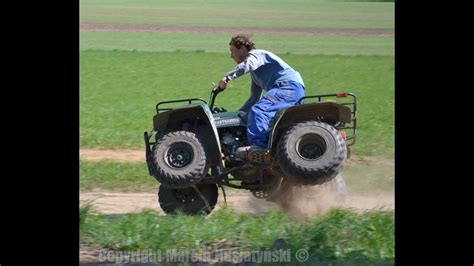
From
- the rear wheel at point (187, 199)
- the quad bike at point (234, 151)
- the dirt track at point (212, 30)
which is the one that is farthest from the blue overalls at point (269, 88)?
the dirt track at point (212, 30)

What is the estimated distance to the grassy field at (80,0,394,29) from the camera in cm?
3559

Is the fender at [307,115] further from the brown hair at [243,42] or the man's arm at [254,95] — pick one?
the brown hair at [243,42]

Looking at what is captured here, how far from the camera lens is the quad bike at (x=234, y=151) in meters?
8.28

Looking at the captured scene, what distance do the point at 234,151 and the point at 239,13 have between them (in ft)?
92.3

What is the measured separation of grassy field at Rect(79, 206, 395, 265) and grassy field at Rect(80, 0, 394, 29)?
25558 millimetres

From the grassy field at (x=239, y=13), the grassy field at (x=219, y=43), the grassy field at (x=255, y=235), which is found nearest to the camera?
the grassy field at (x=255, y=235)

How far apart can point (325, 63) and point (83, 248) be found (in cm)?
1946

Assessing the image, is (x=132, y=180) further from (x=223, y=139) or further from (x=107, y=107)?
(x=107, y=107)

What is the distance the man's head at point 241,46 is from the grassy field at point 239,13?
24.2 m

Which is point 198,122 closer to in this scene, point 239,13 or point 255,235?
point 255,235

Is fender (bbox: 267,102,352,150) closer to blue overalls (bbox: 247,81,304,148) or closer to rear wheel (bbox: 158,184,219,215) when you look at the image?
blue overalls (bbox: 247,81,304,148)


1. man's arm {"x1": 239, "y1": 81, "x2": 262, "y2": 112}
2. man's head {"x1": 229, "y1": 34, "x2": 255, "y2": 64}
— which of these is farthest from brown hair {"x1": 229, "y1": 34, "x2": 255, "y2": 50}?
man's arm {"x1": 239, "y1": 81, "x2": 262, "y2": 112}

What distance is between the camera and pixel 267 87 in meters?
8.80

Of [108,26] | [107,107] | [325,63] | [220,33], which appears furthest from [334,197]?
[108,26]
